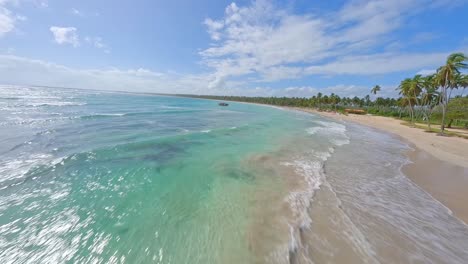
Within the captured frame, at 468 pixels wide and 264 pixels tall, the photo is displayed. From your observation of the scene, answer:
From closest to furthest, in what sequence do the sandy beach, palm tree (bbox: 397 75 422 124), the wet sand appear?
1. the wet sand
2. the sandy beach
3. palm tree (bbox: 397 75 422 124)

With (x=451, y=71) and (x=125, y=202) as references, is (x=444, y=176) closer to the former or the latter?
(x=125, y=202)

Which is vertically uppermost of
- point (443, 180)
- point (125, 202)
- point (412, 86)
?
point (412, 86)

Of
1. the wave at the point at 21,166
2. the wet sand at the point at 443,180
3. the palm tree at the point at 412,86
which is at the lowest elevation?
the wave at the point at 21,166

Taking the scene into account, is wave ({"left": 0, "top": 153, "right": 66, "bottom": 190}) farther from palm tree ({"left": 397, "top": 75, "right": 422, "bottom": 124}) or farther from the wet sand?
palm tree ({"left": 397, "top": 75, "right": 422, "bottom": 124})

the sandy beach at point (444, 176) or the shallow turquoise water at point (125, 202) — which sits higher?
the sandy beach at point (444, 176)

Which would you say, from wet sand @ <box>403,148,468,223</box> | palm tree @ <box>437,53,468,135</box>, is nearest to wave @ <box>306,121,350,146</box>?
wet sand @ <box>403,148,468,223</box>

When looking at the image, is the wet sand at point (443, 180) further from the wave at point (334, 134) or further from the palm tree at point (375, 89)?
the palm tree at point (375, 89)

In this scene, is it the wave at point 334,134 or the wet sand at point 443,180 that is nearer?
the wet sand at point 443,180

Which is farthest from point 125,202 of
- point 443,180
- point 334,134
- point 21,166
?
point 334,134

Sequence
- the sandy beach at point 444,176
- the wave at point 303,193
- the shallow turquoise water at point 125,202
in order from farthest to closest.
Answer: the sandy beach at point 444,176
the wave at point 303,193
the shallow turquoise water at point 125,202

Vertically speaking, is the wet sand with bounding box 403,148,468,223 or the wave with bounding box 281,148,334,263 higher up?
the wet sand with bounding box 403,148,468,223

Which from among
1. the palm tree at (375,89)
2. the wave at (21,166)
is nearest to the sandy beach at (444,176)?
the wave at (21,166)

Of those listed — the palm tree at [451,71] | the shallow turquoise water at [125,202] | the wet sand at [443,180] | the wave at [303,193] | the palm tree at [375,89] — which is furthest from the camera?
the palm tree at [375,89]
